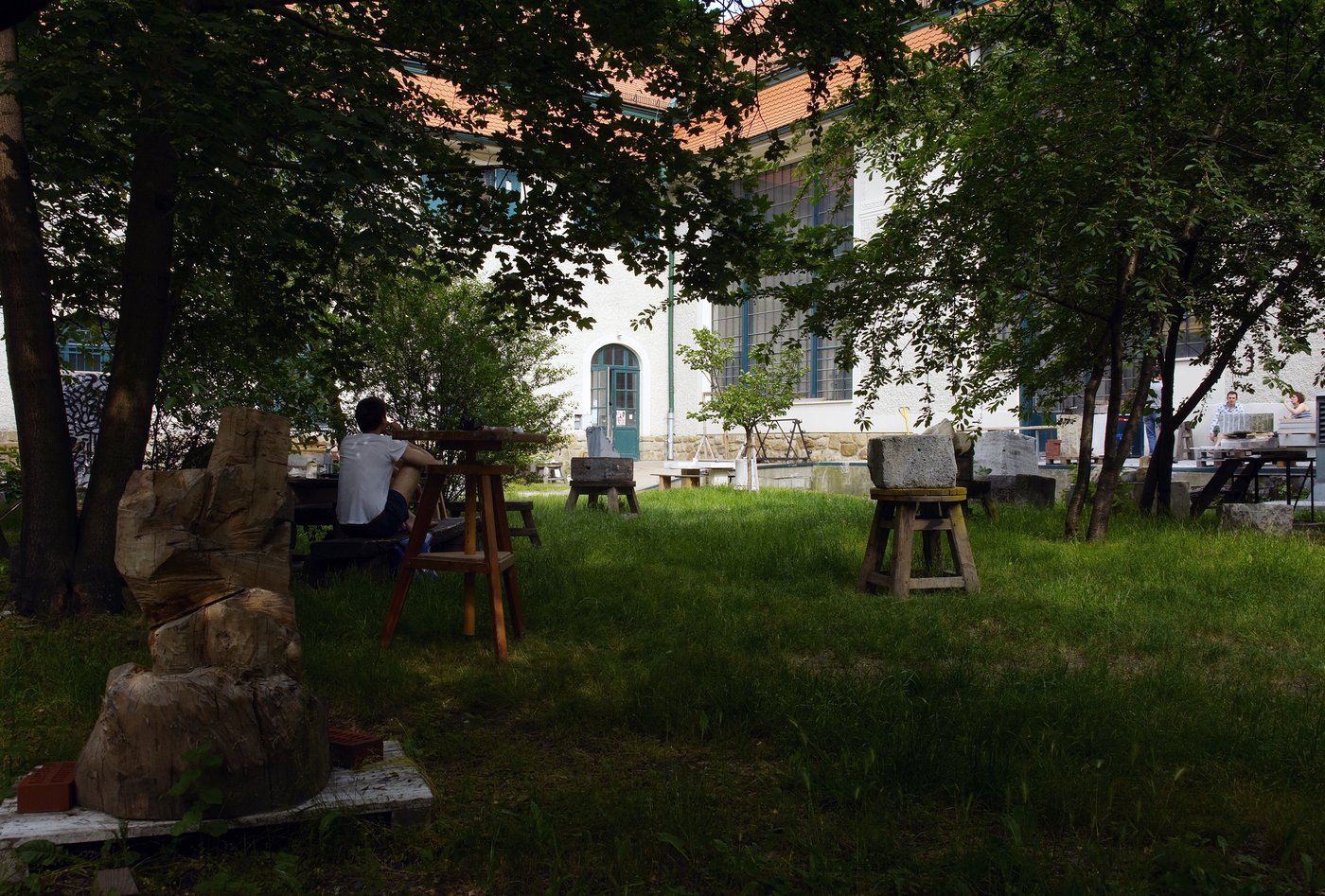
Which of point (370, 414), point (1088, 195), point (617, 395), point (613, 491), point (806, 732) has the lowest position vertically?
point (806, 732)

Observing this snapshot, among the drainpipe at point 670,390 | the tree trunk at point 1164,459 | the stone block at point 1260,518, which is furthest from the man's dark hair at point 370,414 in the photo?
the drainpipe at point 670,390

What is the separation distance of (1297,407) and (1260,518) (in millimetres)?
6538

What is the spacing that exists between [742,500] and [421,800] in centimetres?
1037

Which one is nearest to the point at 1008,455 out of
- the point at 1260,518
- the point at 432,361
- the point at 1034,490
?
the point at 1034,490

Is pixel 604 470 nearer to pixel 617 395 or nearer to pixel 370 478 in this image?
pixel 370 478

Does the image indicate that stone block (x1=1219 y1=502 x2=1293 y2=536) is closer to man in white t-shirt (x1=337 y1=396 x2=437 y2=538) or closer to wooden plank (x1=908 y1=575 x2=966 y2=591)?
wooden plank (x1=908 y1=575 x2=966 y2=591)

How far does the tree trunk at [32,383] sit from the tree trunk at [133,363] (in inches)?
5.5

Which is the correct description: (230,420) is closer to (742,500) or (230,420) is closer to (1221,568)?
(1221,568)

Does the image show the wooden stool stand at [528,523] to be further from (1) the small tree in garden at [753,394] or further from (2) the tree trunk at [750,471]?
(1) the small tree in garden at [753,394]

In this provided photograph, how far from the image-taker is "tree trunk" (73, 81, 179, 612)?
535 centimetres

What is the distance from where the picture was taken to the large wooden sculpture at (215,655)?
2605 millimetres

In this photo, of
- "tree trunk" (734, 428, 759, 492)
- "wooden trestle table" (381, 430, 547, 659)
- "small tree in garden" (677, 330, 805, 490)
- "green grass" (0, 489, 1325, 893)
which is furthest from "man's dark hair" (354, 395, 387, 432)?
"small tree in garden" (677, 330, 805, 490)

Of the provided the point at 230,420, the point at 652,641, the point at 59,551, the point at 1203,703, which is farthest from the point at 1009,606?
the point at 59,551

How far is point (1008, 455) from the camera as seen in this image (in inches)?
496
